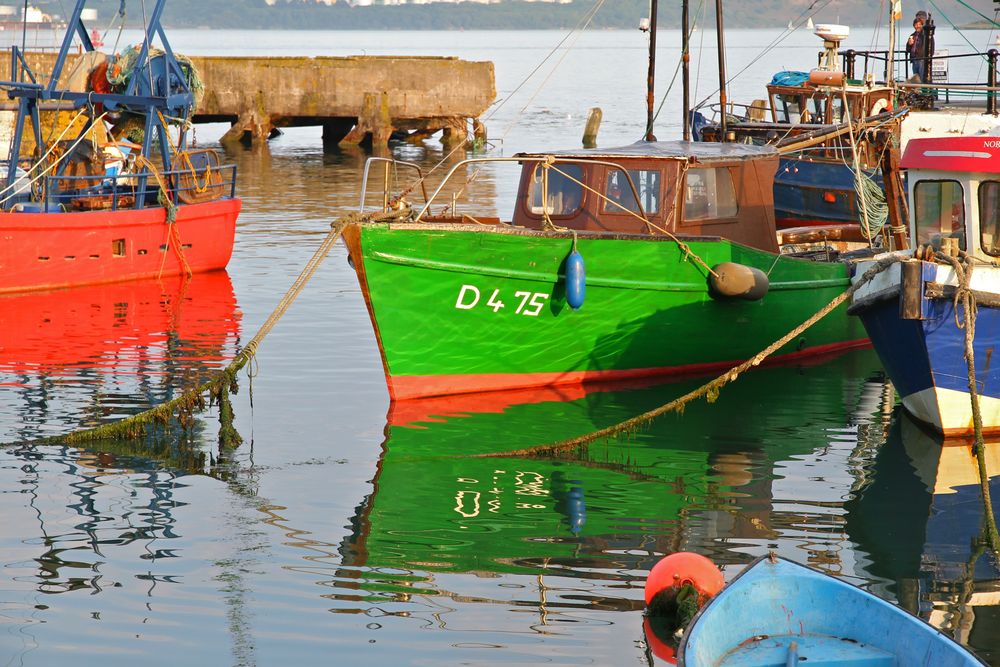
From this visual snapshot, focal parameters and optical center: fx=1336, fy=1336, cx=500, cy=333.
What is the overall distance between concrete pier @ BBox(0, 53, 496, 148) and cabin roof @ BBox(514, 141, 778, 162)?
2587 cm

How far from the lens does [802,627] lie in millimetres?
7652

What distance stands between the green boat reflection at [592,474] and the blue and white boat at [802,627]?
66.8 inches

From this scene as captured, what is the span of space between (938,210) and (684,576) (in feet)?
19.7

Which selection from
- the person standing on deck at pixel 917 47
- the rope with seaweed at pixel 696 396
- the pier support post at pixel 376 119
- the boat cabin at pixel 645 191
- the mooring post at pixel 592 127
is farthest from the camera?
the mooring post at pixel 592 127

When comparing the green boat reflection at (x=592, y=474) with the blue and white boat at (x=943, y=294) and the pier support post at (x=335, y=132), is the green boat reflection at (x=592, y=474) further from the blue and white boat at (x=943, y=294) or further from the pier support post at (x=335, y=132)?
the pier support post at (x=335, y=132)

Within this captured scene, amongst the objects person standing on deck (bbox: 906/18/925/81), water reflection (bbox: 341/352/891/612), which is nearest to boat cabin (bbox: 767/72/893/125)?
person standing on deck (bbox: 906/18/925/81)

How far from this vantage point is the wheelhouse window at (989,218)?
12391 mm

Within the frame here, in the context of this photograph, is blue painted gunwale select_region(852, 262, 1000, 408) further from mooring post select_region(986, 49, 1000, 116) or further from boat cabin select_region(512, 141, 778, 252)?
mooring post select_region(986, 49, 1000, 116)

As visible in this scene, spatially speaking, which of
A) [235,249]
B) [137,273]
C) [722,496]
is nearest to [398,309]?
[722,496]

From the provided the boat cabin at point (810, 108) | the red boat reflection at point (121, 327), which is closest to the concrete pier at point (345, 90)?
the boat cabin at point (810, 108)

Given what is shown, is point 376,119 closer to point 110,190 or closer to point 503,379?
point 110,190

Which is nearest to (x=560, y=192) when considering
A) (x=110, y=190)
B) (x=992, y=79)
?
(x=110, y=190)

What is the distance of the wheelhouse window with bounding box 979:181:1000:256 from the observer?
1239 cm

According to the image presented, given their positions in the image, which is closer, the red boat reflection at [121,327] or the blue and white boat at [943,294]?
the blue and white boat at [943,294]
